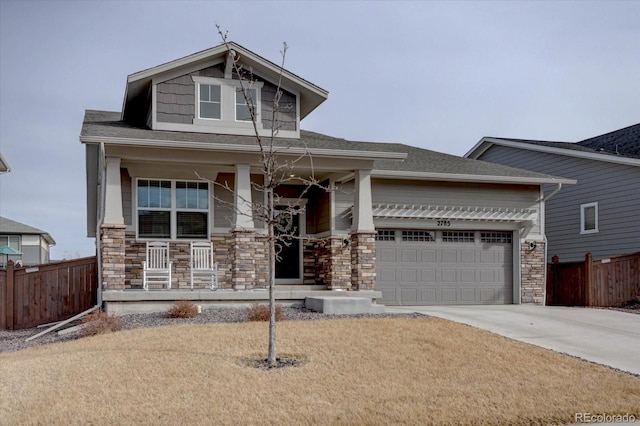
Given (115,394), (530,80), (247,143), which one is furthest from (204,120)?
(115,394)

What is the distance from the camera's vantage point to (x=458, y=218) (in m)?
17.8

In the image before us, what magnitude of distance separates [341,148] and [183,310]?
5263mm

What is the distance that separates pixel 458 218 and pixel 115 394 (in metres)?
12.1

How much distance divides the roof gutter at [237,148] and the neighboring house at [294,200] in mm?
29

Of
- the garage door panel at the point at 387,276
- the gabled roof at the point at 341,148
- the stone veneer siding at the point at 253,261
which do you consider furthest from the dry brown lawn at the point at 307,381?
the garage door panel at the point at 387,276

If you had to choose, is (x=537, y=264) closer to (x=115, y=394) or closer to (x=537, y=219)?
(x=537, y=219)

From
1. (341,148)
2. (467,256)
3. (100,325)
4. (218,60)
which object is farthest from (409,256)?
(100,325)

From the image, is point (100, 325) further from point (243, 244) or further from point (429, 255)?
point (429, 255)

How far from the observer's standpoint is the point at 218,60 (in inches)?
640

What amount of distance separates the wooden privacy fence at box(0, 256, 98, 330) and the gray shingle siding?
14.6 metres

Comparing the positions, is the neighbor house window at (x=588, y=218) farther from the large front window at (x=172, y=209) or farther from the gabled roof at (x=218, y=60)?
the large front window at (x=172, y=209)

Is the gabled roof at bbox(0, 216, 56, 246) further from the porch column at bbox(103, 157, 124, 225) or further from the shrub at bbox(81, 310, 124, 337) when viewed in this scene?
the shrub at bbox(81, 310, 124, 337)

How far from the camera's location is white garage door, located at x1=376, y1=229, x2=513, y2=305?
680 inches

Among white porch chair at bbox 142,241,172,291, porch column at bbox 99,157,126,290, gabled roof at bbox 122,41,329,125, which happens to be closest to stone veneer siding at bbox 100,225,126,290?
porch column at bbox 99,157,126,290
